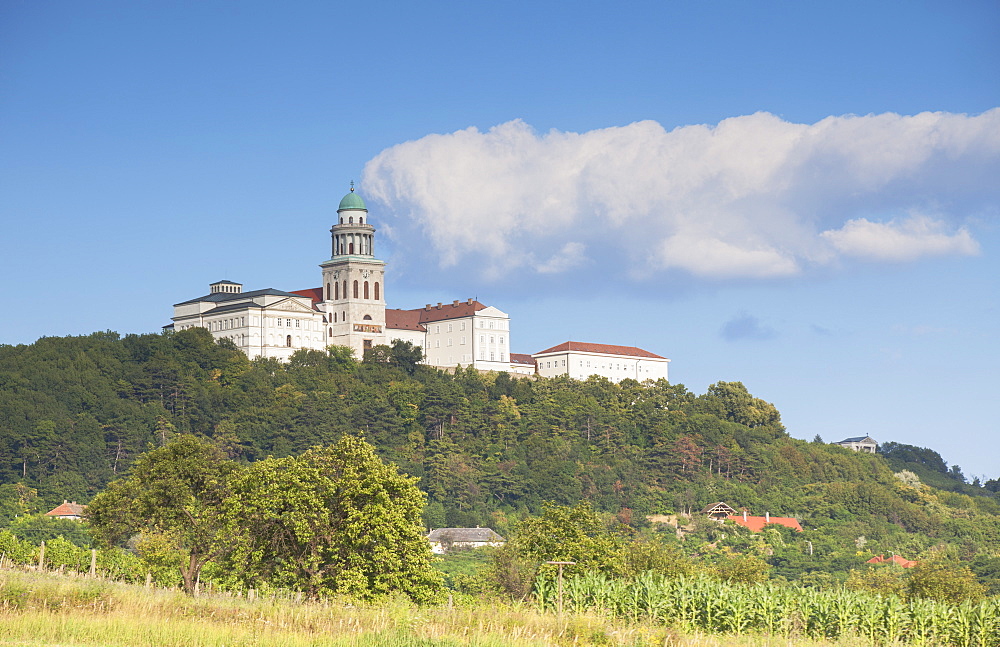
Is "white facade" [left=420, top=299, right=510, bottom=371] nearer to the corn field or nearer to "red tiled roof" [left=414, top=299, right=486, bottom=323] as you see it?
"red tiled roof" [left=414, top=299, right=486, bottom=323]

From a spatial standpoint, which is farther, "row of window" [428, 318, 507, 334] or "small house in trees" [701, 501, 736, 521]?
"row of window" [428, 318, 507, 334]

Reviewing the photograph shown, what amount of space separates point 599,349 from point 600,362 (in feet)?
6.28

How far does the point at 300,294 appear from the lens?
6073 inches

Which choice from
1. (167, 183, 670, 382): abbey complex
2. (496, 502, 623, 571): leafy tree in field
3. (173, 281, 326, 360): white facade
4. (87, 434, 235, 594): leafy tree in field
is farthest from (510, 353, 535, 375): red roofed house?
(87, 434, 235, 594): leafy tree in field

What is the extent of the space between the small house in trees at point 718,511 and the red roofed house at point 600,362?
26494 millimetres

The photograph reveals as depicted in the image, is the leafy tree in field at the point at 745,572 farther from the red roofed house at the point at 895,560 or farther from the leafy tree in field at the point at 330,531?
the red roofed house at the point at 895,560

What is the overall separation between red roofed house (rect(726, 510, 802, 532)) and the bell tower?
41.3m

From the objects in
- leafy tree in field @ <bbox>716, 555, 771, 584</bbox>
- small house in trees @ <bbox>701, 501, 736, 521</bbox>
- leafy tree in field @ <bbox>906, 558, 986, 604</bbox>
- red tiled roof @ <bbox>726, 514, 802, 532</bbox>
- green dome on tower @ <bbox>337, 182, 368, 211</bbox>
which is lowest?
leafy tree in field @ <bbox>906, 558, 986, 604</bbox>

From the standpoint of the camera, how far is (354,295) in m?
149

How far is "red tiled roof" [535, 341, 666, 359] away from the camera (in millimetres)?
160250

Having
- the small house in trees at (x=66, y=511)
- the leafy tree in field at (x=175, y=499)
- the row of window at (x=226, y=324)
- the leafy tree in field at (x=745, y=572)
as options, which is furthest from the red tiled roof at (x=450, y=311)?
the leafy tree in field at (x=175, y=499)

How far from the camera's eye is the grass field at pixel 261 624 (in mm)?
25141

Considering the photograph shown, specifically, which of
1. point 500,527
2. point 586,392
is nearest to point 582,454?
point 586,392

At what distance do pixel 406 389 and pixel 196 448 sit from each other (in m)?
93.6
